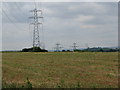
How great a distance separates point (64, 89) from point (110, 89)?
5.00 feet

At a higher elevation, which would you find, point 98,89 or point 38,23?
point 38,23

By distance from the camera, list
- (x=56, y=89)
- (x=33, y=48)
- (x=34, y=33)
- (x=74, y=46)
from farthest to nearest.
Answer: (x=74, y=46) → (x=33, y=48) → (x=34, y=33) → (x=56, y=89)

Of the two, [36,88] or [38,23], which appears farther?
[38,23]

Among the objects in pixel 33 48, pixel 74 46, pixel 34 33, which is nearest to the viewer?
pixel 34 33

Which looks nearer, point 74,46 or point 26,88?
point 26,88

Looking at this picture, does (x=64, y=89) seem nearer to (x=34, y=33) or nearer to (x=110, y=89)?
(x=110, y=89)

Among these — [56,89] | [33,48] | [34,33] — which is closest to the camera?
[56,89]

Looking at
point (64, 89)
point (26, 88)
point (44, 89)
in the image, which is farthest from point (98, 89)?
point (26, 88)

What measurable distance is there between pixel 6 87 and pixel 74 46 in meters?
95.3

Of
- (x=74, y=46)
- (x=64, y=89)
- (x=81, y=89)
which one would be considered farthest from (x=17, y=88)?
(x=74, y=46)

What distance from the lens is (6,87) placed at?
8797mm

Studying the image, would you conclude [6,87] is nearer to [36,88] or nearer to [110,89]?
[36,88]

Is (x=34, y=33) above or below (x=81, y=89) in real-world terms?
above

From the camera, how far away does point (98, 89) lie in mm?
8602
